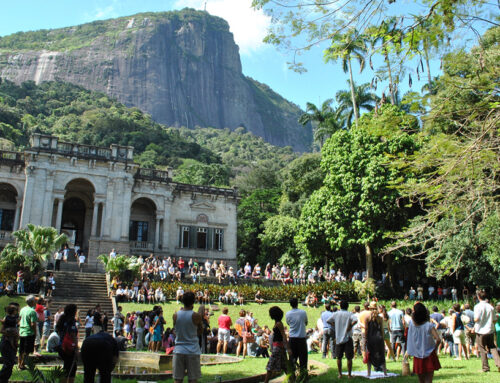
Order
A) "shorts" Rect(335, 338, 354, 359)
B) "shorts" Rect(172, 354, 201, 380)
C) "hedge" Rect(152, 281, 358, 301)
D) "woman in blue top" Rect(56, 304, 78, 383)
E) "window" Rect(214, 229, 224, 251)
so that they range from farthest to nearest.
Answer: "window" Rect(214, 229, 224, 251) → "hedge" Rect(152, 281, 358, 301) → "shorts" Rect(335, 338, 354, 359) → "woman in blue top" Rect(56, 304, 78, 383) → "shorts" Rect(172, 354, 201, 380)

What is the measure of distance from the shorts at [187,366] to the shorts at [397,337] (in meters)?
6.92

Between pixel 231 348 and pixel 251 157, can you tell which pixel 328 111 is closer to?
pixel 231 348

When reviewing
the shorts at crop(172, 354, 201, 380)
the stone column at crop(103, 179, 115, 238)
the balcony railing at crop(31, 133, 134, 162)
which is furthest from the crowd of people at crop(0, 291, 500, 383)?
the balcony railing at crop(31, 133, 134, 162)

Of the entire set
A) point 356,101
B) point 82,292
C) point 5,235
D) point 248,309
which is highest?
point 356,101

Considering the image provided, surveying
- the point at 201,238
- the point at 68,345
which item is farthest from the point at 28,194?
the point at 68,345

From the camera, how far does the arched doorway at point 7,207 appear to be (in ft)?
99.9

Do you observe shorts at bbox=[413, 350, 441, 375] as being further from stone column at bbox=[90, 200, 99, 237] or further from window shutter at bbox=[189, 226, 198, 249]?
window shutter at bbox=[189, 226, 198, 249]

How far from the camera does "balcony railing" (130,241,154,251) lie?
32062mm

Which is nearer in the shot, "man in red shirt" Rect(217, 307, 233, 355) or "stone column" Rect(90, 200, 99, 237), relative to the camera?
"man in red shirt" Rect(217, 307, 233, 355)

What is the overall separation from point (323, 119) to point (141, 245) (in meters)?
20.6

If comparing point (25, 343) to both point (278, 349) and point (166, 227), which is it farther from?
point (166, 227)

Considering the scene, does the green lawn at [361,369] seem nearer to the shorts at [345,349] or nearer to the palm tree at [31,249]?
the shorts at [345,349]

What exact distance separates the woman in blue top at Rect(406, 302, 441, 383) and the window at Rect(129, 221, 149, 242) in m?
29.0

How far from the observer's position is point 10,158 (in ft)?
96.7
